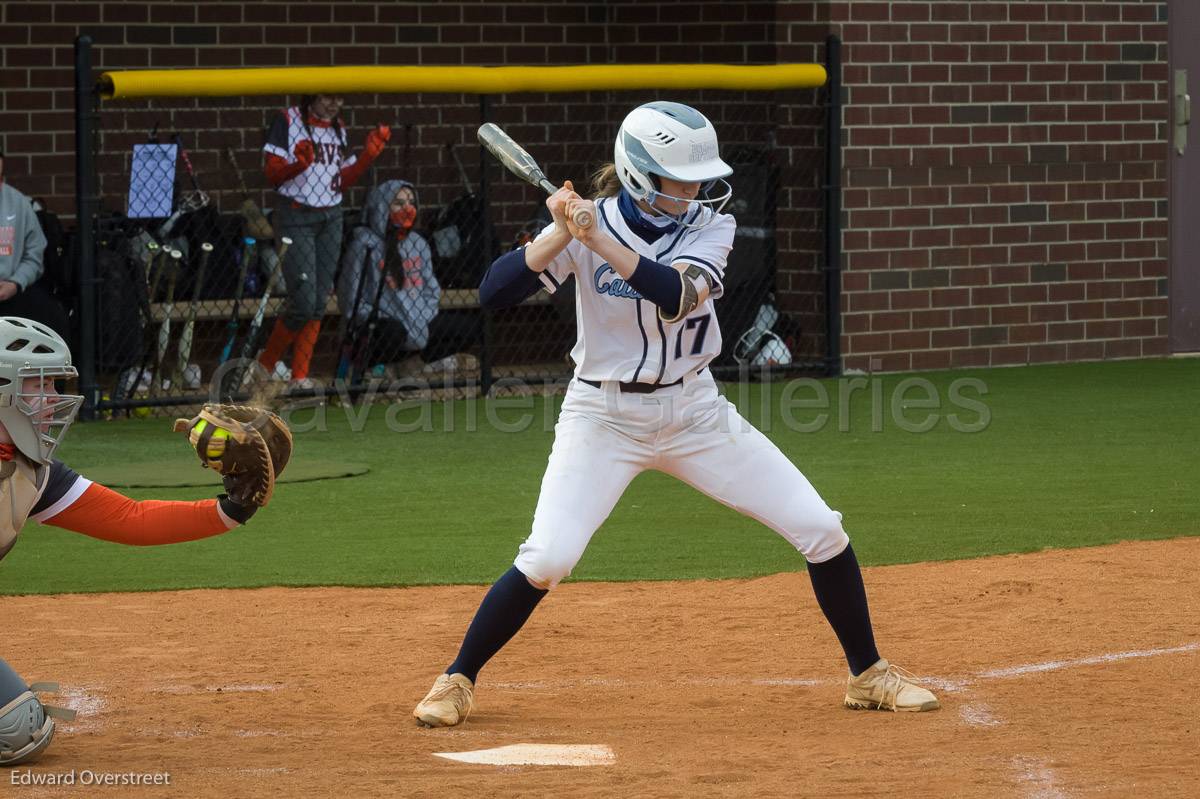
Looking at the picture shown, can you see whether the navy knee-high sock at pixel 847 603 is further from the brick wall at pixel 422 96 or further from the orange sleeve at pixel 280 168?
the brick wall at pixel 422 96

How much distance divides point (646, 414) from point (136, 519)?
4.44 feet

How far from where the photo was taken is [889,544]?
746cm

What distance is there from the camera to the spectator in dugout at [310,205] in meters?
11.0

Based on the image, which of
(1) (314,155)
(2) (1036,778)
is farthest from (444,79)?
(2) (1036,778)

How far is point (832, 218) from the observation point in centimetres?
1257

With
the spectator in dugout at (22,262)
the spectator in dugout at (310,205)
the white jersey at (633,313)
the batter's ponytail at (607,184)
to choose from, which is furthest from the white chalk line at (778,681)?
the spectator in dugout at (310,205)

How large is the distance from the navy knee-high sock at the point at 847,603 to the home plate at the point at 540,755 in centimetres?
79

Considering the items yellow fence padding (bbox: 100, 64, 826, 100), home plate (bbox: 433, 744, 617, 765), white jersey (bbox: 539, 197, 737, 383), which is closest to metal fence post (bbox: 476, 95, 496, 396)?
yellow fence padding (bbox: 100, 64, 826, 100)

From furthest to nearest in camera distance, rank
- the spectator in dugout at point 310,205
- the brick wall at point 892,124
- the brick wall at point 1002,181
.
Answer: the brick wall at point 1002,181 < the brick wall at point 892,124 < the spectator in dugout at point 310,205

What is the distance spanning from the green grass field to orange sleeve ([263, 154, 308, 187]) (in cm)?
146

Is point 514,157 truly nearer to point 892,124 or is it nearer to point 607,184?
point 607,184

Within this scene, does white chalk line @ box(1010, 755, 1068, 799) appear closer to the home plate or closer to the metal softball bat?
the home plate

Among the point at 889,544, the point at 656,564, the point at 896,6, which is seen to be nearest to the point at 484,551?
the point at 656,564

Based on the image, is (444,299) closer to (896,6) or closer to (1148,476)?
(896,6)
